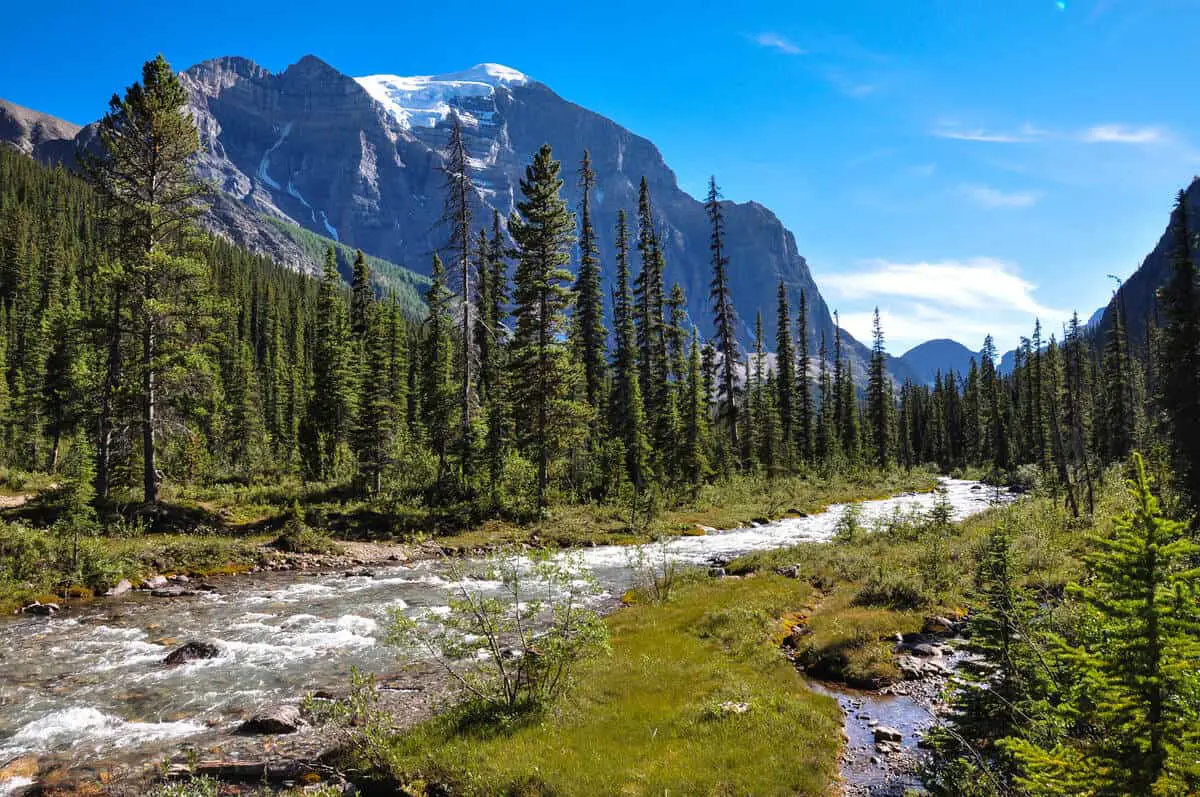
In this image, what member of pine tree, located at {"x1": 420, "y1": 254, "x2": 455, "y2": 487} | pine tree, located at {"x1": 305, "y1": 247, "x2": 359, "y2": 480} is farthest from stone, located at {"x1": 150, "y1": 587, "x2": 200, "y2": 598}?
pine tree, located at {"x1": 305, "y1": 247, "x2": 359, "y2": 480}

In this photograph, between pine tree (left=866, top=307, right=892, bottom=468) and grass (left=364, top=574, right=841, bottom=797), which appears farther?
pine tree (left=866, top=307, right=892, bottom=468)

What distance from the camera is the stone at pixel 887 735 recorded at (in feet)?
35.6

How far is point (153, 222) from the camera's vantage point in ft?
92.0

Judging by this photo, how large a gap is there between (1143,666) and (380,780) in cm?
943

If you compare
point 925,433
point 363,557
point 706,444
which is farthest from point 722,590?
point 925,433

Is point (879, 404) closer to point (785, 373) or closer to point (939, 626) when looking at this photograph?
point (785, 373)

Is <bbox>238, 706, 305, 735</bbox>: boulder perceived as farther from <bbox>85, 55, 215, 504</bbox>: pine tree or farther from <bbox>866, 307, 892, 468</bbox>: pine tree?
<bbox>866, 307, 892, 468</bbox>: pine tree

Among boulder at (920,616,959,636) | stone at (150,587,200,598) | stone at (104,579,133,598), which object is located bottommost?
boulder at (920,616,959,636)

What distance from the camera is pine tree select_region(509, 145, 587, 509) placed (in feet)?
120

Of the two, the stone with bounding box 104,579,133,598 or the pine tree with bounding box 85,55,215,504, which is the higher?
the pine tree with bounding box 85,55,215,504

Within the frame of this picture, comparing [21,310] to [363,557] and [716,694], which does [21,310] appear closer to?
[363,557]

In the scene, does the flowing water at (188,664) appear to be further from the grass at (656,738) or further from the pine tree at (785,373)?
the pine tree at (785,373)

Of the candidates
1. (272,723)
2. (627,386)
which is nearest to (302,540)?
(272,723)

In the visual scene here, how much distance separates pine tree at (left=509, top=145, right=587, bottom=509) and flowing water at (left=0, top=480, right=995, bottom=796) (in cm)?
1299
